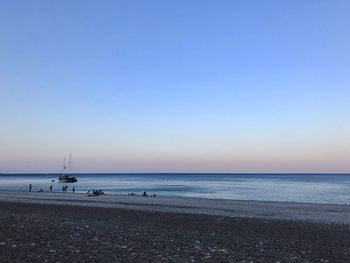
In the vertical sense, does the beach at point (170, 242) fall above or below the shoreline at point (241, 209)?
above

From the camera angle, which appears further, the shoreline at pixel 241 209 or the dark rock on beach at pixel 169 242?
the shoreline at pixel 241 209

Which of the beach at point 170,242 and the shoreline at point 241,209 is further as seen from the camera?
the shoreline at point 241,209

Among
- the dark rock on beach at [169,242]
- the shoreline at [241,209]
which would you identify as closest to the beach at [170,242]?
the dark rock on beach at [169,242]

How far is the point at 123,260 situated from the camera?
45.5 feet

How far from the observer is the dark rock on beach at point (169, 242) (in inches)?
576

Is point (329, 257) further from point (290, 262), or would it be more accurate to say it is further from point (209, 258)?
point (209, 258)

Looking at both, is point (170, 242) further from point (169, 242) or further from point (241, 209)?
point (241, 209)

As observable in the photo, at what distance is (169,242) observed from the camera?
1811cm

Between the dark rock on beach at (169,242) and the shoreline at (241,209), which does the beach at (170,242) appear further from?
the shoreline at (241,209)

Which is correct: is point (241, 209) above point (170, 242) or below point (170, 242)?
below

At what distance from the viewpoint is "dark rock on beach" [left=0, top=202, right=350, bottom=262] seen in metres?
14.6

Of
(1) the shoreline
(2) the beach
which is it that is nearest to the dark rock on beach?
(2) the beach

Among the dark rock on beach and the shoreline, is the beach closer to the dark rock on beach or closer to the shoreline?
the dark rock on beach

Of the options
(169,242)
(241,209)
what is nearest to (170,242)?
(169,242)
